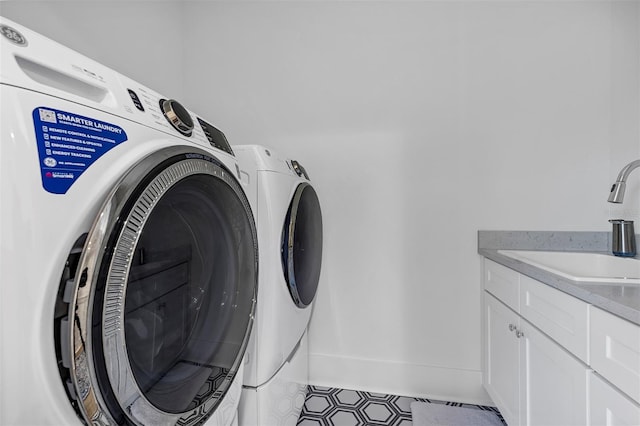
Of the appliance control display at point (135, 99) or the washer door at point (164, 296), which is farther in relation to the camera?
the appliance control display at point (135, 99)

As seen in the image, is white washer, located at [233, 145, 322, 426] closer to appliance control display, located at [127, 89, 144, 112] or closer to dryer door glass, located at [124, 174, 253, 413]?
dryer door glass, located at [124, 174, 253, 413]

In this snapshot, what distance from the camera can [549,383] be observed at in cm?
102

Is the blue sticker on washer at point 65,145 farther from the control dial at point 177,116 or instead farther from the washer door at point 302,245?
the washer door at point 302,245

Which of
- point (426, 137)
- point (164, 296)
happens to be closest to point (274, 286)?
point (164, 296)

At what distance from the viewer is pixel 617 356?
73 centimetres

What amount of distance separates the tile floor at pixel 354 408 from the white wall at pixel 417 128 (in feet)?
0.23

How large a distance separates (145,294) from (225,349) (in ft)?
0.93

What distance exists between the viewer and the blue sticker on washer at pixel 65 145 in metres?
0.41

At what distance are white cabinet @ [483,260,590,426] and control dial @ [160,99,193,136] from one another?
1.12m

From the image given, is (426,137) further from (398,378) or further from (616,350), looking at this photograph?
(398,378)

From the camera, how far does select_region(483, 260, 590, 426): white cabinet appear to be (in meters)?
0.89

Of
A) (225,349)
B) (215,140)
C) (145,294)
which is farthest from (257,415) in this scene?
(215,140)

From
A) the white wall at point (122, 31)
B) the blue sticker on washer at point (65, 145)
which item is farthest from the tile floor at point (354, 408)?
the white wall at point (122, 31)

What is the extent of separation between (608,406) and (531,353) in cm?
40
